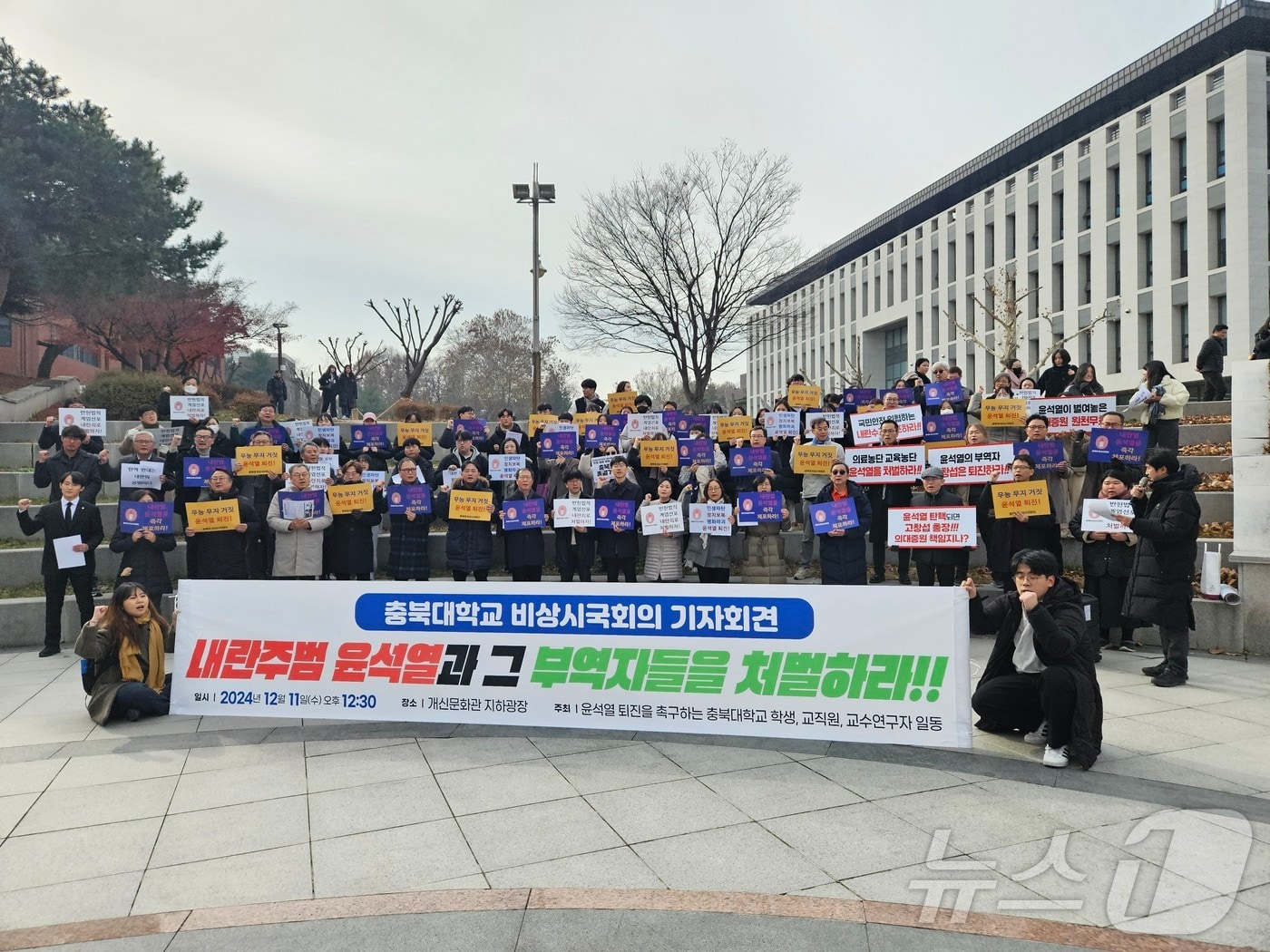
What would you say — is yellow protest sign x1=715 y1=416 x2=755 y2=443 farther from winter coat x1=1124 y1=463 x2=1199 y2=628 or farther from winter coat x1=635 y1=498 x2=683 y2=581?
winter coat x1=1124 y1=463 x2=1199 y2=628

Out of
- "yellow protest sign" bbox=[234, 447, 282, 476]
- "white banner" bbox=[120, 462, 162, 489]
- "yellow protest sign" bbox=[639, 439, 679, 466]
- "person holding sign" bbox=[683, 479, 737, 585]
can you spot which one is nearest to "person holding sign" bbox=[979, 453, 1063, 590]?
"person holding sign" bbox=[683, 479, 737, 585]

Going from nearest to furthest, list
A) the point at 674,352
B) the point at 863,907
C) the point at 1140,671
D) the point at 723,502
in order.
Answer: the point at 863,907 < the point at 1140,671 < the point at 723,502 < the point at 674,352

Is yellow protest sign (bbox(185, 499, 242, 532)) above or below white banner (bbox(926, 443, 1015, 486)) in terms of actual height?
below

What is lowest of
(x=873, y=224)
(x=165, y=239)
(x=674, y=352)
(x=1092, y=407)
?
(x=1092, y=407)

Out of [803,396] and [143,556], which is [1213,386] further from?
[143,556]

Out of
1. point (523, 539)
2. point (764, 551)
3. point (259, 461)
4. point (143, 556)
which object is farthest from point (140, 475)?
point (764, 551)

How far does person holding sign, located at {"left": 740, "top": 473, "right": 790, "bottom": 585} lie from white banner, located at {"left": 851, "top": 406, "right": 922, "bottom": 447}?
1911 millimetres

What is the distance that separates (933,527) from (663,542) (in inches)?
123

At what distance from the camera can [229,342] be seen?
36625mm

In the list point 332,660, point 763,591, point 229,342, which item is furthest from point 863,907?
point 229,342

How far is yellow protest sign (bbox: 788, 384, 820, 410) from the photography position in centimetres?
1389

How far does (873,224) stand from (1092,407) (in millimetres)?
60945

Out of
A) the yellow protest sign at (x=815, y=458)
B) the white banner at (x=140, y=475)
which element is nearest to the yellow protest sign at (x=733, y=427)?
the yellow protest sign at (x=815, y=458)

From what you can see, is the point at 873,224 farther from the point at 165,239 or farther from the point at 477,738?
the point at 477,738
